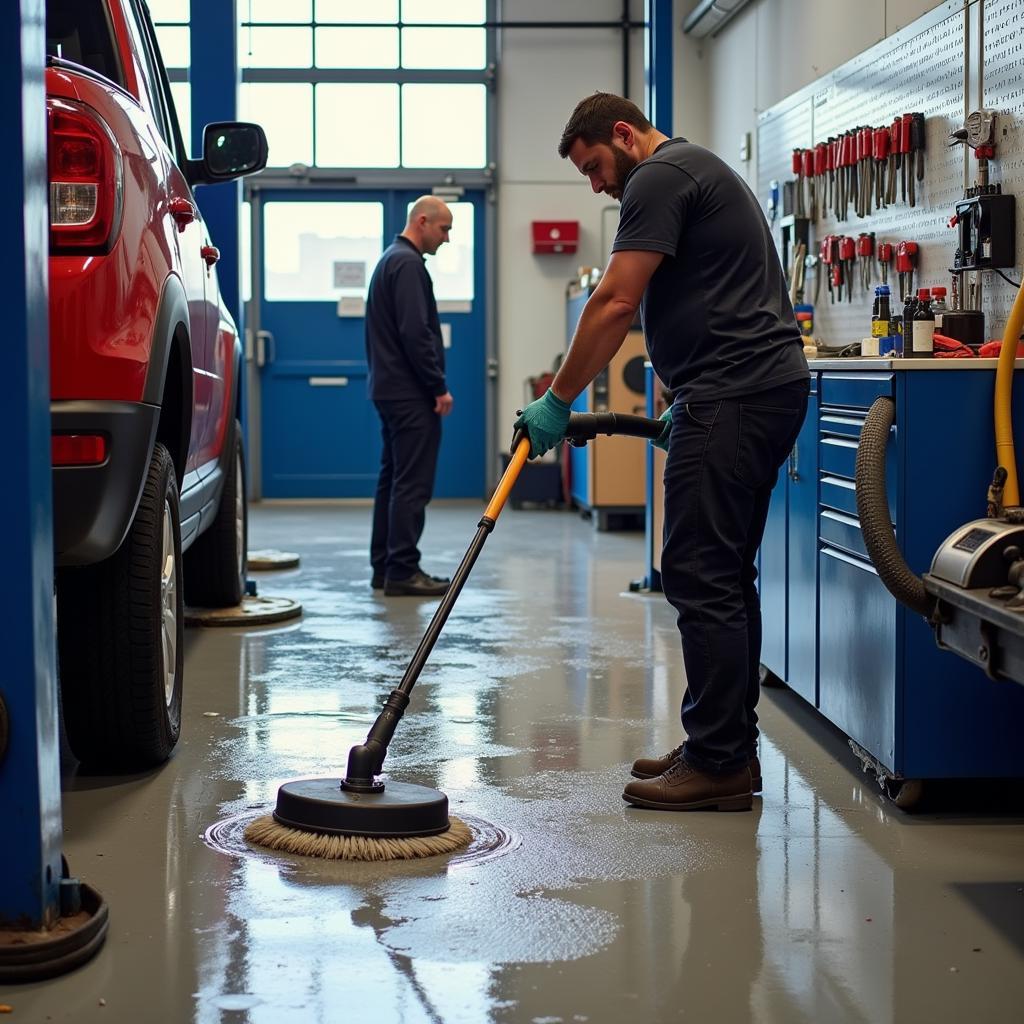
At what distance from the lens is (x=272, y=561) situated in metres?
7.95

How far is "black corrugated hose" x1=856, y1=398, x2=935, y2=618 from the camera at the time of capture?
3135 millimetres

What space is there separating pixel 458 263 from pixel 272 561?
197 inches

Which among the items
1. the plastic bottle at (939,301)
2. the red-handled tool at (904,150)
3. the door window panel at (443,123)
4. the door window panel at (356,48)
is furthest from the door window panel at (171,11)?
the plastic bottle at (939,301)

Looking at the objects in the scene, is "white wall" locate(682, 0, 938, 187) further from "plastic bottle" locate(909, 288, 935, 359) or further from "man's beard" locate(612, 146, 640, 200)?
"man's beard" locate(612, 146, 640, 200)

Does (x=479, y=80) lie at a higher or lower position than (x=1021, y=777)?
higher

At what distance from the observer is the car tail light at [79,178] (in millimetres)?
2834

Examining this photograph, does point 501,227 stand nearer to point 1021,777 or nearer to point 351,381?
point 351,381

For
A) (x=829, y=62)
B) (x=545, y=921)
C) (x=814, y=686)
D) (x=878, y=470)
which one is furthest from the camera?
(x=829, y=62)

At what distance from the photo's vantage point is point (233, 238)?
636 cm

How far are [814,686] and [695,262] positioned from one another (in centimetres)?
137

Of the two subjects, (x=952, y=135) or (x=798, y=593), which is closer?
(x=798, y=593)

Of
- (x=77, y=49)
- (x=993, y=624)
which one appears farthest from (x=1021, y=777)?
(x=77, y=49)

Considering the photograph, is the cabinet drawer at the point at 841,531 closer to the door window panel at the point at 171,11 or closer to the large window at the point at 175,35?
the large window at the point at 175,35

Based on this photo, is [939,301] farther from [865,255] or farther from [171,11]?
[171,11]
